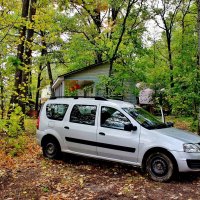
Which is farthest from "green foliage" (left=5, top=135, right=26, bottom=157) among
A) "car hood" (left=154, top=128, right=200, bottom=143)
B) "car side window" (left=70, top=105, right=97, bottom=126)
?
"car hood" (left=154, top=128, right=200, bottom=143)

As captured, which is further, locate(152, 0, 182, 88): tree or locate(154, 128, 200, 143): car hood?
locate(152, 0, 182, 88): tree

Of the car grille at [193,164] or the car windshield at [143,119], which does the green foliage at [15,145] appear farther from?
the car grille at [193,164]

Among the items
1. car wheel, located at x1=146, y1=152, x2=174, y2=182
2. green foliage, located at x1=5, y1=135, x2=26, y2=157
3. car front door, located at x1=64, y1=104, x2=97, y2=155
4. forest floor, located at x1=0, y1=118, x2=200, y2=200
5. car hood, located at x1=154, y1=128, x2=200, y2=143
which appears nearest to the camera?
forest floor, located at x1=0, y1=118, x2=200, y2=200

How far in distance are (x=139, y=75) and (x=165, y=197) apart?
38.7 ft

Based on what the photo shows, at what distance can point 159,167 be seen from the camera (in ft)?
22.6

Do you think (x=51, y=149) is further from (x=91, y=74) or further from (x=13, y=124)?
(x=91, y=74)

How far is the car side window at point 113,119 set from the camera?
761 cm

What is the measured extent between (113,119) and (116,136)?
522mm

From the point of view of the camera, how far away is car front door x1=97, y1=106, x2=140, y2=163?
7.27 meters

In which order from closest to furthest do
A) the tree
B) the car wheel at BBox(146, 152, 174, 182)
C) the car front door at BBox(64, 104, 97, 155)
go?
the car wheel at BBox(146, 152, 174, 182) → the car front door at BBox(64, 104, 97, 155) → the tree

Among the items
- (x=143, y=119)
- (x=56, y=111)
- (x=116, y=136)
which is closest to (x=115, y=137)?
(x=116, y=136)

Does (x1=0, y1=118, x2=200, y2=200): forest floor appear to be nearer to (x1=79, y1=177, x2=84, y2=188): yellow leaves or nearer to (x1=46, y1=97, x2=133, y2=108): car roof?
(x1=79, y1=177, x2=84, y2=188): yellow leaves

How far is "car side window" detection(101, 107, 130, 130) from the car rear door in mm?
266

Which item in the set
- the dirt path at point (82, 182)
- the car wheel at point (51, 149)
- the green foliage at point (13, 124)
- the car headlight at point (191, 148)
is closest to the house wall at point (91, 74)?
the green foliage at point (13, 124)
